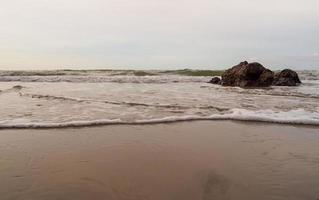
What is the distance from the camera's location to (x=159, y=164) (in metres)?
5.12

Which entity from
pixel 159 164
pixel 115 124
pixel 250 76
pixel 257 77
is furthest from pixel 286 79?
pixel 159 164

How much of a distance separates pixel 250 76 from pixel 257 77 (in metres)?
0.49

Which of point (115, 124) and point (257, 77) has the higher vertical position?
point (257, 77)

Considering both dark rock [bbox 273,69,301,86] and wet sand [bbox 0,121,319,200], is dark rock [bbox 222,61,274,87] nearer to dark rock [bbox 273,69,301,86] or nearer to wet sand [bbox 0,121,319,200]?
dark rock [bbox 273,69,301,86]

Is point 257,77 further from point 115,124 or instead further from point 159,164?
point 159,164

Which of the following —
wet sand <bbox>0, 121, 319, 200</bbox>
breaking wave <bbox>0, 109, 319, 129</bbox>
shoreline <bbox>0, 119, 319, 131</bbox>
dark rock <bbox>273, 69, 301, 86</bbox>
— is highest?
dark rock <bbox>273, 69, 301, 86</bbox>

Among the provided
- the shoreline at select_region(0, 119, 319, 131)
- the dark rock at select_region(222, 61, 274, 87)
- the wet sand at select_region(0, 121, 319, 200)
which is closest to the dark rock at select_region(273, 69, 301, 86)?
the dark rock at select_region(222, 61, 274, 87)

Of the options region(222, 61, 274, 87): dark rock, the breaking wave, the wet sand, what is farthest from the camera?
region(222, 61, 274, 87): dark rock

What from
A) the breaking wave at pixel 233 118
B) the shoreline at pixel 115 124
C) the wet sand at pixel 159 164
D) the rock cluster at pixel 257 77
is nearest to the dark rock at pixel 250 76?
the rock cluster at pixel 257 77

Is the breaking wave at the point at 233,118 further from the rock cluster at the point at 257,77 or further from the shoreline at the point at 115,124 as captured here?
the rock cluster at the point at 257,77

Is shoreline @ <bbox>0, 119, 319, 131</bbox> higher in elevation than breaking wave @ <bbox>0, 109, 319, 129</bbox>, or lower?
lower

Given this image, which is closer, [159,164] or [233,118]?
[159,164]

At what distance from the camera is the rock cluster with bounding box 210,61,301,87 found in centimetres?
2391

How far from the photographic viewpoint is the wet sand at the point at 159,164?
13.2 feet
